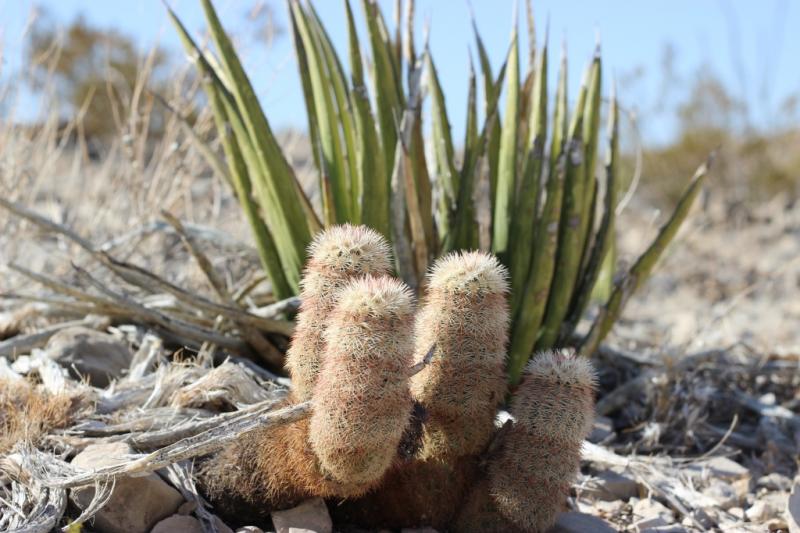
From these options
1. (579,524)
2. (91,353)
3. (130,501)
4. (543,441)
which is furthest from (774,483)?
(91,353)

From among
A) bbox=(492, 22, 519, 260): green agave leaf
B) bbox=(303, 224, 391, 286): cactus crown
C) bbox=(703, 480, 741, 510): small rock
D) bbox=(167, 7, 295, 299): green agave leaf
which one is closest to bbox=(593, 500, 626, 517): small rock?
bbox=(703, 480, 741, 510): small rock

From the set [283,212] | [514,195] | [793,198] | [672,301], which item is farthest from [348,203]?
[793,198]

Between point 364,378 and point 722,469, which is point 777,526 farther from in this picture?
point 364,378

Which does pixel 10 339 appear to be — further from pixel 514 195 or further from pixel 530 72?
pixel 530 72

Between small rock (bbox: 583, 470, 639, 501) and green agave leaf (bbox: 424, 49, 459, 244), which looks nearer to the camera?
small rock (bbox: 583, 470, 639, 501)

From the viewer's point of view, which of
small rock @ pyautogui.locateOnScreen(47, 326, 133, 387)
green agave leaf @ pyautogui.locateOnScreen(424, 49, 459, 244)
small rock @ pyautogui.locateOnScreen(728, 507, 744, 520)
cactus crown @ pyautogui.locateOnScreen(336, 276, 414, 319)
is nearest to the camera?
cactus crown @ pyautogui.locateOnScreen(336, 276, 414, 319)

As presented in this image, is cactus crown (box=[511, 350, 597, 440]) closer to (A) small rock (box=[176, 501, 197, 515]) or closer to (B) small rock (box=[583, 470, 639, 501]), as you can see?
(B) small rock (box=[583, 470, 639, 501])

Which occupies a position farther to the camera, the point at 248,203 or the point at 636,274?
the point at 636,274
